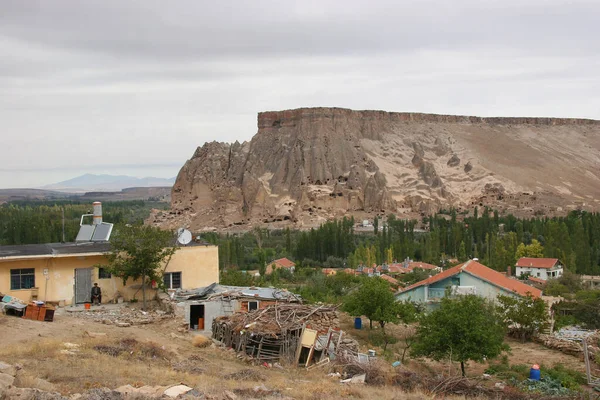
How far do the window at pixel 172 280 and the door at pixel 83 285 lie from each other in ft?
8.38

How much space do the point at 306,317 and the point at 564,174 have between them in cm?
11644

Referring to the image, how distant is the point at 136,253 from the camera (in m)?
22.0

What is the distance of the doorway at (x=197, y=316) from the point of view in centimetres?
2053

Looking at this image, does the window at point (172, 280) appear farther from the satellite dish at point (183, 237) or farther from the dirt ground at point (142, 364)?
the dirt ground at point (142, 364)

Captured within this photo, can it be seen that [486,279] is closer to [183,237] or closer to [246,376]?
[183,237]

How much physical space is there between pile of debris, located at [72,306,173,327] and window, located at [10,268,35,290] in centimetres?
207

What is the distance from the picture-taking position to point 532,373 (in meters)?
18.7

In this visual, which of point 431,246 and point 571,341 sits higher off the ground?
point 431,246

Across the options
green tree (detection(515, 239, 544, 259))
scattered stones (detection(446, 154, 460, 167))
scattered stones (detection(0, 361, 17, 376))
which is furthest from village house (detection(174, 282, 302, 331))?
→ scattered stones (detection(446, 154, 460, 167))

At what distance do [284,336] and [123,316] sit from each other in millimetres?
5795

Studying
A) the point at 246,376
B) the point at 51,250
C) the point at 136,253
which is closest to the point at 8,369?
the point at 246,376

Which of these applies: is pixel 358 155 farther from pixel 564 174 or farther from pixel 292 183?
pixel 564 174

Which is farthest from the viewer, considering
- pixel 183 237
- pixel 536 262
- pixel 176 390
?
pixel 536 262

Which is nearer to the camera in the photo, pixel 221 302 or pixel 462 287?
pixel 221 302
